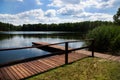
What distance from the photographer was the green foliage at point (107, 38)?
8.67 meters

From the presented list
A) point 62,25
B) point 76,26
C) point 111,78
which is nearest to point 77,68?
point 111,78

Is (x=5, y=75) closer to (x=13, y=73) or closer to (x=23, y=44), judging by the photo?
(x=13, y=73)

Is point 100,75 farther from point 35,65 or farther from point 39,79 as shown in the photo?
point 35,65

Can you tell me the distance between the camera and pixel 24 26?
309 feet

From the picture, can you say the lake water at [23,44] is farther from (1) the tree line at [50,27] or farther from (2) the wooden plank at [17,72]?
(1) the tree line at [50,27]

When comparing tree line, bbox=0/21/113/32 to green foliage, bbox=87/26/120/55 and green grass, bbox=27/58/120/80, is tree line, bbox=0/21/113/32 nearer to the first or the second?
green foliage, bbox=87/26/120/55

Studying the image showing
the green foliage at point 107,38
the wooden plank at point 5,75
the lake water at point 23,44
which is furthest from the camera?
the lake water at point 23,44

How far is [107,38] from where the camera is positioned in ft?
30.7

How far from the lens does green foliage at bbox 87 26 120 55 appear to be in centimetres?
867

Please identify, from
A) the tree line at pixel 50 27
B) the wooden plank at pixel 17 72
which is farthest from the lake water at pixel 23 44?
the tree line at pixel 50 27

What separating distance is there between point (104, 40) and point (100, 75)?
5555 mm

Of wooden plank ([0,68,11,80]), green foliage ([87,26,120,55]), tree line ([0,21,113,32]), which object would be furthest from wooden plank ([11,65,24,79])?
tree line ([0,21,113,32])

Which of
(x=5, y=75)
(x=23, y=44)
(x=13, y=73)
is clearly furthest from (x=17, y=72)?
(x=23, y=44)

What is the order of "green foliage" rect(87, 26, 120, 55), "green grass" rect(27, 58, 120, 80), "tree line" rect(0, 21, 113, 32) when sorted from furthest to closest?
1. "tree line" rect(0, 21, 113, 32)
2. "green foliage" rect(87, 26, 120, 55)
3. "green grass" rect(27, 58, 120, 80)
